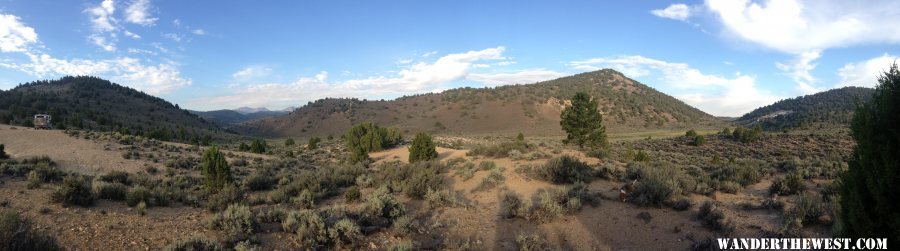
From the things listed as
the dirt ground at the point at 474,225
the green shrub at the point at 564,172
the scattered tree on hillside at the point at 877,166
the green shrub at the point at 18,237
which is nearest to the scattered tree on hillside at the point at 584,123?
the green shrub at the point at 564,172

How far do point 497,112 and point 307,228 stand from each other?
79.9m

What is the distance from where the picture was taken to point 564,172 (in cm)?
1414

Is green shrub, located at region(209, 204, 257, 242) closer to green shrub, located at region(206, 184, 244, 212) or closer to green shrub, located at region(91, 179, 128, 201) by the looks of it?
green shrub, located at region(206, 184, 244, 212)

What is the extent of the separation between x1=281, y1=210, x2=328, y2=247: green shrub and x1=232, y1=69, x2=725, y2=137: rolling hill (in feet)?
215

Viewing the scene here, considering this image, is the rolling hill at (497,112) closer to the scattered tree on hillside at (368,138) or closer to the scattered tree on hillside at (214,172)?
the scattered tree on hillside at (368,138)

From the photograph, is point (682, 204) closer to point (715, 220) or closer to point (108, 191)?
point (715, 220)

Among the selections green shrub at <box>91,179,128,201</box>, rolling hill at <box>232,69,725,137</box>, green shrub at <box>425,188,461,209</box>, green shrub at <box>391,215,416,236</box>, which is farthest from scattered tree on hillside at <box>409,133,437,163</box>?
rolling hill at <box>232,69,725,137</box>

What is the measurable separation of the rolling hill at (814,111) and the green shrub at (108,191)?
34.2 meters

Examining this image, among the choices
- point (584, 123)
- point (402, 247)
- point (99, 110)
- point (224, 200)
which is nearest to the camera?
point (402, 247)

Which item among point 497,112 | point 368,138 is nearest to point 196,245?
point 368,138

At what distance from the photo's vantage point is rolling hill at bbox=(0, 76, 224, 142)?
47.4 m

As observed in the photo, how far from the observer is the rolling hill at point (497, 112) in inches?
Answer: 3159

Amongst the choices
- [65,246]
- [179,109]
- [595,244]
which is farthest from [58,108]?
[595,244]

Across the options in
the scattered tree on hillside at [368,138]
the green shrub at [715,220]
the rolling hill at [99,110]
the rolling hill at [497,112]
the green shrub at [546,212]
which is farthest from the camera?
the rolling hill at [497,112]
